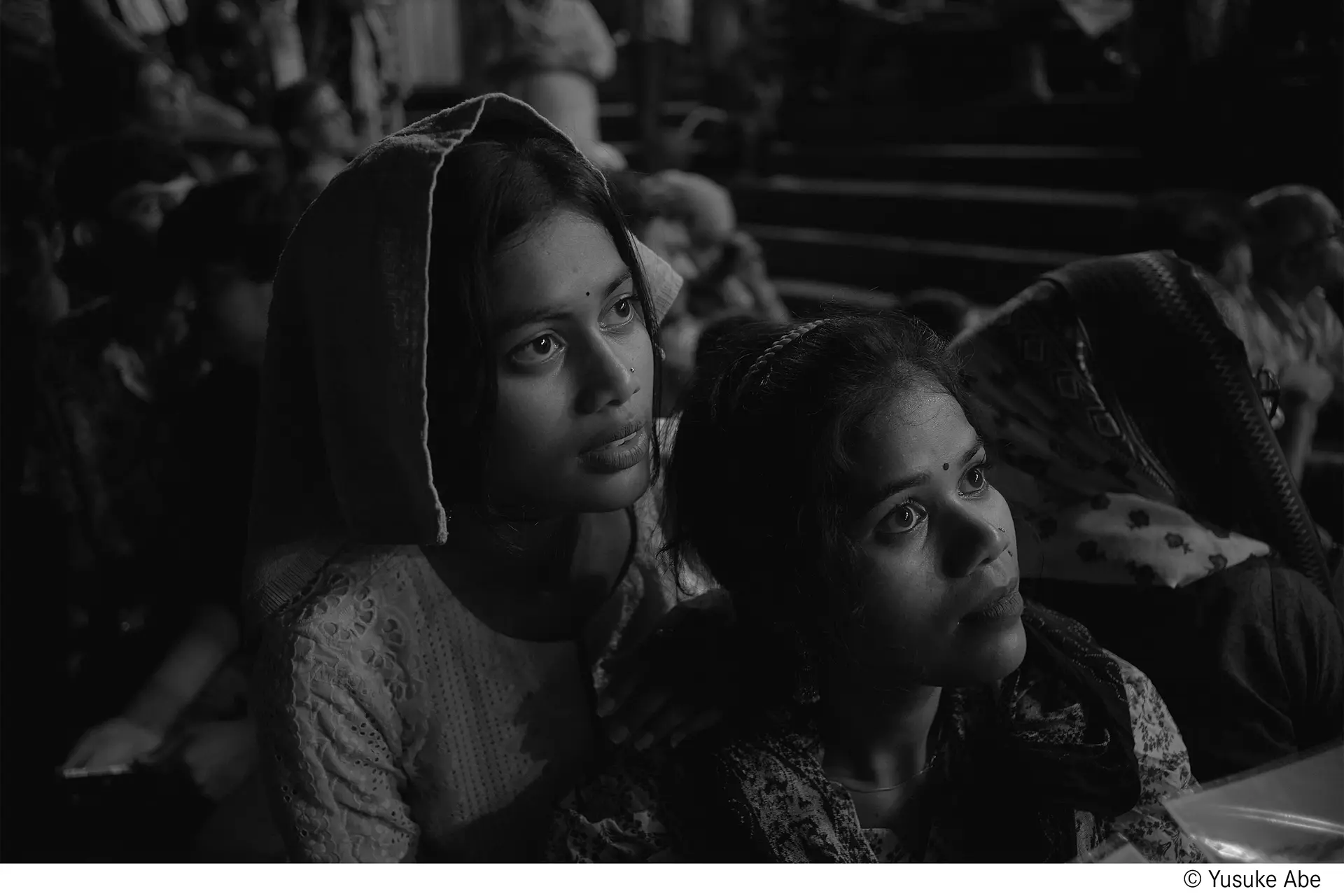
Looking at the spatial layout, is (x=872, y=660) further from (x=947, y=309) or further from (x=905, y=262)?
(x=905, y=262)

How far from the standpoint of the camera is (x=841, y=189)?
5.01ft

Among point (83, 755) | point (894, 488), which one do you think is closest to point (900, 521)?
point (894, 488)

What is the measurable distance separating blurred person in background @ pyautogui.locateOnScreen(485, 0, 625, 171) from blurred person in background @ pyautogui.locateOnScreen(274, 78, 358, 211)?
266 mm

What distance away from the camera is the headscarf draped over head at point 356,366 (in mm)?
557

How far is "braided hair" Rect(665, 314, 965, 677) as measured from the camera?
54cm

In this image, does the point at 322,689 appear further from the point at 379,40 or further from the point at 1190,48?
the point at 379,40

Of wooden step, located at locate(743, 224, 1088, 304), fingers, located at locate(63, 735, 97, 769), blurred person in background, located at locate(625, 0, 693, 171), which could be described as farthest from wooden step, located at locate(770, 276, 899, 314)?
fingers, located at locate(63, 735, 97, 769)

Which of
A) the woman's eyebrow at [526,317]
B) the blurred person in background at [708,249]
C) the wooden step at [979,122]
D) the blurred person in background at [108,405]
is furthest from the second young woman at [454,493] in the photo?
the blurred person in background at [708,249]

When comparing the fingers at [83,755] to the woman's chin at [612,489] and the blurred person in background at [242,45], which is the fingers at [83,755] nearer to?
the woman's chin at [612,489]

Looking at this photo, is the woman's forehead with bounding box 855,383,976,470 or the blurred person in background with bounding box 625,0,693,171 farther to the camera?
the blurred person in background with bounding box 625,0,693,171

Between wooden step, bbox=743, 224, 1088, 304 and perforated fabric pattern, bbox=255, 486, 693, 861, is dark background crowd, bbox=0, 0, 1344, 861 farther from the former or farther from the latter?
perforated fabric pattern, bbox=255, 486, 693, 861

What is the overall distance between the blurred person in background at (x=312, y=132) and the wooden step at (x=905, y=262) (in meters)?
0.63
